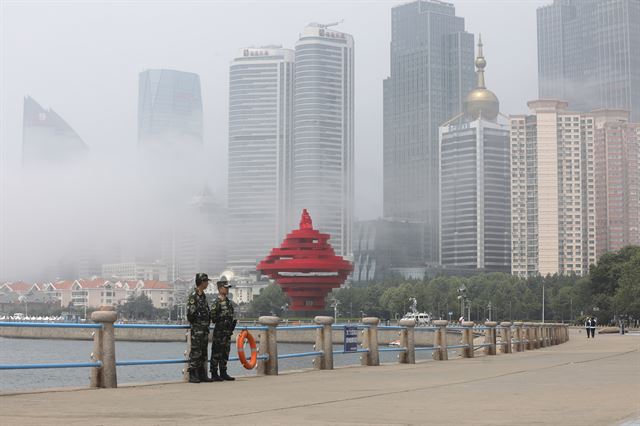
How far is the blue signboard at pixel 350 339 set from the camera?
27.1 meters

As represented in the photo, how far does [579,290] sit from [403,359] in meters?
158

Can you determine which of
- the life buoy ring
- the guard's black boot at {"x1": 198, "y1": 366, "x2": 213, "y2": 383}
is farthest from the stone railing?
the life buoy ring

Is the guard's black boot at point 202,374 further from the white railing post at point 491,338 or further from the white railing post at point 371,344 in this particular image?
the white railing post at point 491,338

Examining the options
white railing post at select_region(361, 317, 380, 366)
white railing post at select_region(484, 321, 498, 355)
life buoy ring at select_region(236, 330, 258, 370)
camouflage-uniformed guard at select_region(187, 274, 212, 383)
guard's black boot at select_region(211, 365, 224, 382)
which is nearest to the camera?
camouflage-uniformed guard at select_region(187, 274, 212, 383)

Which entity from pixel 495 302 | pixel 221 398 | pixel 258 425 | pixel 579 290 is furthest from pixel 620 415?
pixel 495 302

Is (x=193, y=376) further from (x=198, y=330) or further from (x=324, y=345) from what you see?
(x=324, y=345)

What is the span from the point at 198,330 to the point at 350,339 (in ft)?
27.2

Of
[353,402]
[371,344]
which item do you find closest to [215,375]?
[353,402]

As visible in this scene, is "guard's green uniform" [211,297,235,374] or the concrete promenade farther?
"guard's green uniform" [211,297,235,374]

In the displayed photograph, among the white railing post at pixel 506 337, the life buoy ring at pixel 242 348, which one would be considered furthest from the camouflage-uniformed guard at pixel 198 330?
the white railing post at pixel 506 337

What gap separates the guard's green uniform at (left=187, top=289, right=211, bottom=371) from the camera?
19531 millimetres

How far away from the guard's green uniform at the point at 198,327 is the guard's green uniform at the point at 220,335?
0.30 metres

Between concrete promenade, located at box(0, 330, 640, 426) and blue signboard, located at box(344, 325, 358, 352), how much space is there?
16.2 feet

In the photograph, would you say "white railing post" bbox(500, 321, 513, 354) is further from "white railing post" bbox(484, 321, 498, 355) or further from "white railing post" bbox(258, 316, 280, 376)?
"white railing post" bbox(258, 316, 280, 376)
